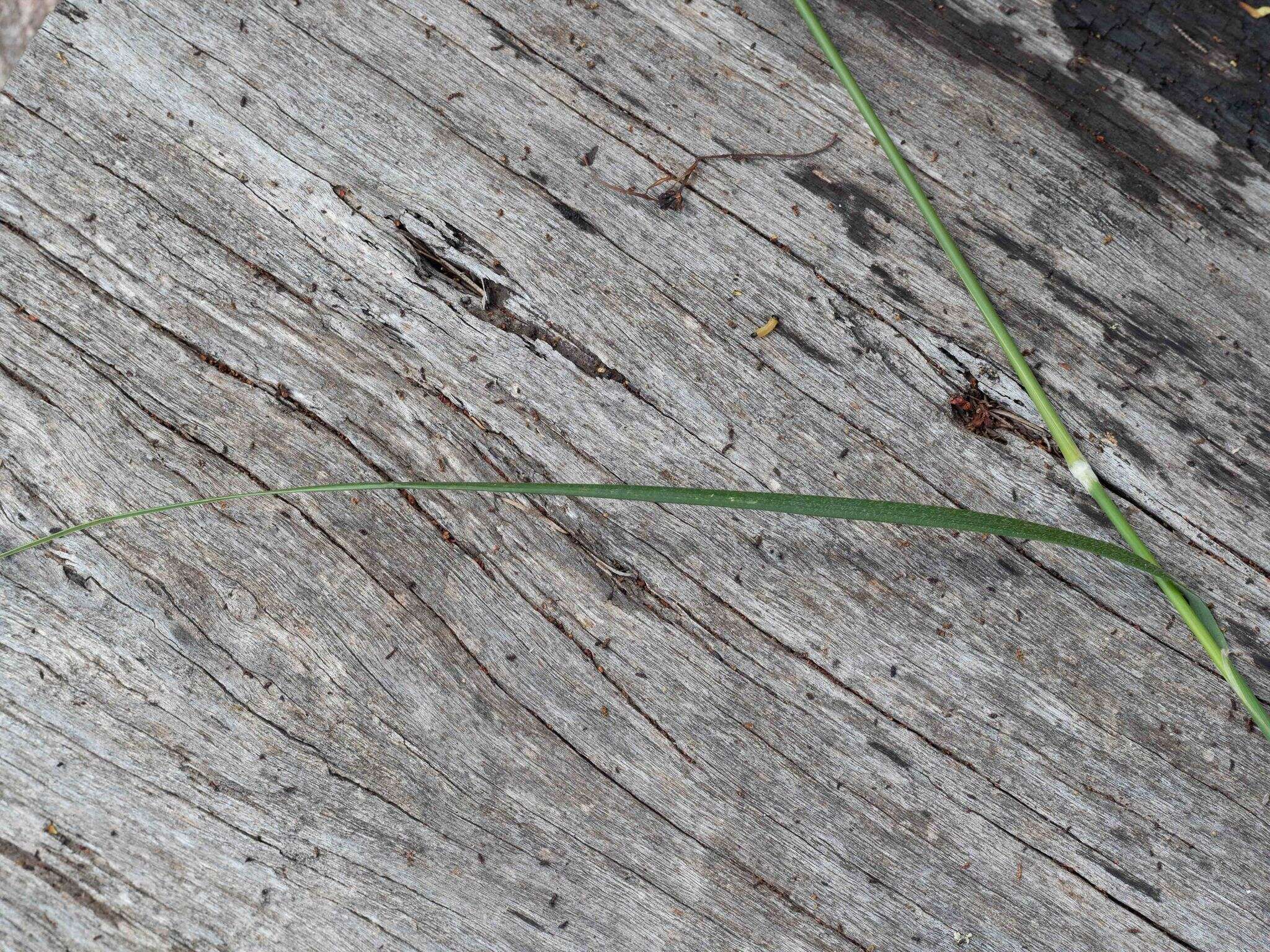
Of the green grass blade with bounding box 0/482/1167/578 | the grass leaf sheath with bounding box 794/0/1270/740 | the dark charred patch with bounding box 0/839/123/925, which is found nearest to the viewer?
the green grass blade with bounding box 0/482/1167/578

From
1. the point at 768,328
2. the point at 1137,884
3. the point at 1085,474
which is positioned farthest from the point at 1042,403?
the point at 1137,884

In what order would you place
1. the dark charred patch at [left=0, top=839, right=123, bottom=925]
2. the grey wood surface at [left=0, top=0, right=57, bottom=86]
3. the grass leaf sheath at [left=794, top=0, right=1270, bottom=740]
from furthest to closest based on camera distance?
the grey wood surface at [left=0, top=0, right=57, bottom=86] → the dark charred patch at [left=0, top=839, right=123, bottom=925] → the grass leaf sheath at [left=794, top=0, right=1270, bottom=740]

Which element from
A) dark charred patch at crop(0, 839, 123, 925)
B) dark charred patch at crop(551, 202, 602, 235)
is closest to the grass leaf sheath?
dark charred patch at crop(551, 202, 602, 235)

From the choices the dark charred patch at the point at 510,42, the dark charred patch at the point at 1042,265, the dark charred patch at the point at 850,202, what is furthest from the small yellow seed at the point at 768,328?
the dark charred patch at the point at 510,42

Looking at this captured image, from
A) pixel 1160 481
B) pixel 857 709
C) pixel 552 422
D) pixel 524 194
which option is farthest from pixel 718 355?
pixel 1160 481

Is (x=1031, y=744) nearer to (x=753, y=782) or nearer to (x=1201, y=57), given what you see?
(x=753, y=782)

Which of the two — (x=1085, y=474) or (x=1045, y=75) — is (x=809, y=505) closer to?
(x=1085, y=474)

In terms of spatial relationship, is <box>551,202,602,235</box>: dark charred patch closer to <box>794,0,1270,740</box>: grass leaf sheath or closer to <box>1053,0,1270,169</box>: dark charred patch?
<box>794,0,1270,740</box>: grass leaf sheath
